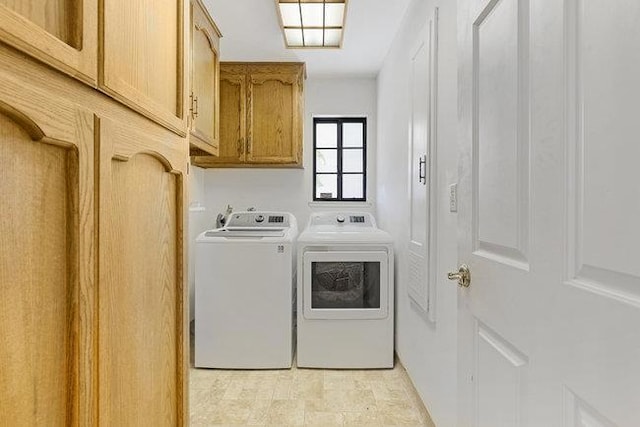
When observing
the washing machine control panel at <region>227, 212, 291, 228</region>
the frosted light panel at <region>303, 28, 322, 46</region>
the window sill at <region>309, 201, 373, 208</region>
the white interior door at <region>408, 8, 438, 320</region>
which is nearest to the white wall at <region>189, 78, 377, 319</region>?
the window sill at <region>309, 201, 373, 208</region>

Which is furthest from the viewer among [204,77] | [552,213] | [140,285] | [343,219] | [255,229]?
[343,219]

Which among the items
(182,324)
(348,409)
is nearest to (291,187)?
(348,409)

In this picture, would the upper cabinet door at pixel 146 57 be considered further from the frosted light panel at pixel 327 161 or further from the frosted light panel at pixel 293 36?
the frosted light panel at pixel 327 161

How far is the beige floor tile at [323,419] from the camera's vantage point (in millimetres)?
Answer: 2113

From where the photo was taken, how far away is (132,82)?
0.87m

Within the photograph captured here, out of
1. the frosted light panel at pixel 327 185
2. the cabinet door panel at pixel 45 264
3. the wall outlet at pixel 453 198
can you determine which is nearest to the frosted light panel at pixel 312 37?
the frosted light panel at pixel 327 185

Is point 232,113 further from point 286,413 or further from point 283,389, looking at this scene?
point 286,413

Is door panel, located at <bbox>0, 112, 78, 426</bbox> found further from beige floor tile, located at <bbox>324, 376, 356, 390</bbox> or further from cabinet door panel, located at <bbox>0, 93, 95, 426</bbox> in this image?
beige floor tile, located at <bbox>324, 376, 356, 390</bbox>

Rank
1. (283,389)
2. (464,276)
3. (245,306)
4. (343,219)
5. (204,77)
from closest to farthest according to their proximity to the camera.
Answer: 1. (464,276)
2. (204,77)
3. (283,389)
4. (245,306)
5. (343,219)

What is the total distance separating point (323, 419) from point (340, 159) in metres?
2.37

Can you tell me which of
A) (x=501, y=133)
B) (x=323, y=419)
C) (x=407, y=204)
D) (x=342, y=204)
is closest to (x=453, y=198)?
(x=501, y=133)

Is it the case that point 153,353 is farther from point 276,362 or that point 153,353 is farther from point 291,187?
point 291,187

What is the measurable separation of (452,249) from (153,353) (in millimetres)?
1192

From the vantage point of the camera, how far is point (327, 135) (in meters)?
3.90
